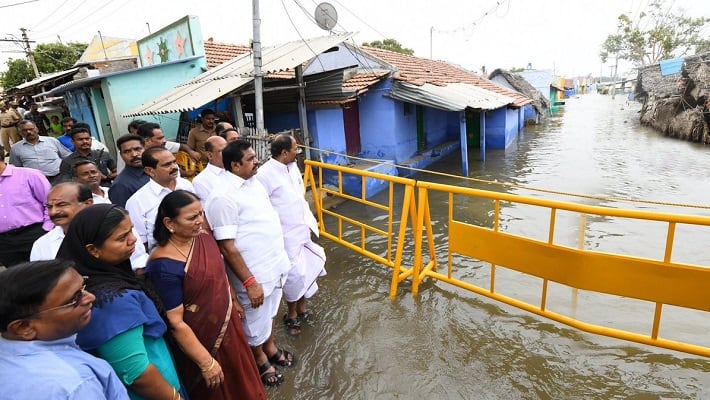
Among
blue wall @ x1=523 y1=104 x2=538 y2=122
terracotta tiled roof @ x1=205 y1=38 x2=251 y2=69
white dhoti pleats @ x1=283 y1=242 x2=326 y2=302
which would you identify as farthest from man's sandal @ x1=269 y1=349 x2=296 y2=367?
blue wall @ x1=523 y1=104 x2=538 y2=122

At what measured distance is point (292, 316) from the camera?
356cm

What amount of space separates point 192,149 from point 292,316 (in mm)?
3547

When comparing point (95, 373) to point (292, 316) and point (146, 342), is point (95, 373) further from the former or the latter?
point (292, 316)

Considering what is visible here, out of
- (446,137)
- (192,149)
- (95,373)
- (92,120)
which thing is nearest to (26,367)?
(95,373)

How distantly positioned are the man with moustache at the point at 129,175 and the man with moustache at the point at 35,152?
1.99m

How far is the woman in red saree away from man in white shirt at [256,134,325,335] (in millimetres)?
1116

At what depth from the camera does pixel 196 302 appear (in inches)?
73.5

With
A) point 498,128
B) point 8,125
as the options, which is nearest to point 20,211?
point 8,125

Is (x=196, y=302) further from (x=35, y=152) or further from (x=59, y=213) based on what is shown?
(x=35, y=152)

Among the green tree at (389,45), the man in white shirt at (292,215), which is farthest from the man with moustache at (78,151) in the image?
the green tree at (389,45)

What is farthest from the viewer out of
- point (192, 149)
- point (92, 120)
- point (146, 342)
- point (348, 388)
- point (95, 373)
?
point (92, 120)

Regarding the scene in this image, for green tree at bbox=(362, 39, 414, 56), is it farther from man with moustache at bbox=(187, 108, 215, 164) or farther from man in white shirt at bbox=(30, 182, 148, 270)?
man in white shirt at bbox=(30, 182, 148, 270)

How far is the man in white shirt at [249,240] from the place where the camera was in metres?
2.38

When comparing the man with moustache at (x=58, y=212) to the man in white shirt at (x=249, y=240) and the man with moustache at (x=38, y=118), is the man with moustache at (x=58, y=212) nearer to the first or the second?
the man in white shirt at (x=249, y=240)
